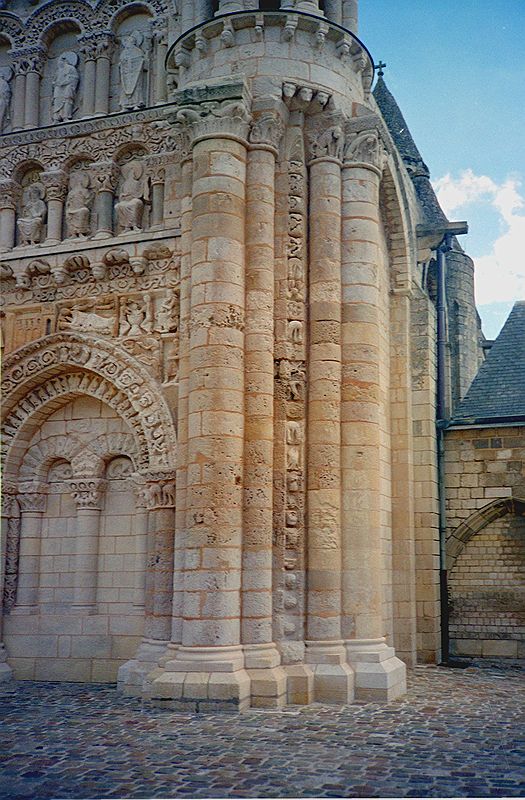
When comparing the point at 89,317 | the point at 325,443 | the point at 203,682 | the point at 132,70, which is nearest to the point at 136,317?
the point at 89,317

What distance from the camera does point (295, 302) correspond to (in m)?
11.9

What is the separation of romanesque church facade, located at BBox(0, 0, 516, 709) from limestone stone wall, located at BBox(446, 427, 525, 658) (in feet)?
3.25

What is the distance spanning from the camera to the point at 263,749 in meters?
8.32

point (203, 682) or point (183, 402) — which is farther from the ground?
point (183, 402)

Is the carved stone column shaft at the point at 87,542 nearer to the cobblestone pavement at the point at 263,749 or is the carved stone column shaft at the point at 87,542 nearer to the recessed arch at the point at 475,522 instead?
the cobblestone pavement at the point at 263,749

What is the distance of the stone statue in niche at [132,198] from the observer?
1286 centimetres

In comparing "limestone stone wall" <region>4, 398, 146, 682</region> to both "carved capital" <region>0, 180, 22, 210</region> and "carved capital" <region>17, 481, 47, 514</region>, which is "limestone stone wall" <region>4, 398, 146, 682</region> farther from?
"carved capital" <region>0, 180, 22, 210</region>

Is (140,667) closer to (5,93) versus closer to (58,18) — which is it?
(5,93)

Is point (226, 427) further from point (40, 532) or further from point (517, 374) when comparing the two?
point (517, 374)

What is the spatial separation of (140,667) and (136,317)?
448cm

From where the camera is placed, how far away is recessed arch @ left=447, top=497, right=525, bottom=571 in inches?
606

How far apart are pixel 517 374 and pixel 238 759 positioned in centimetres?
A: 1061

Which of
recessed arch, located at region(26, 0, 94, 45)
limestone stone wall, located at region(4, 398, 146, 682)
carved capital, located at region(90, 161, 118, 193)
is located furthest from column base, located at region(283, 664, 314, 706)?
recessed arch, located at region(26, 0, 94, 45)

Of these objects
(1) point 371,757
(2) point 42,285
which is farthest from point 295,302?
(1) point 371,757
